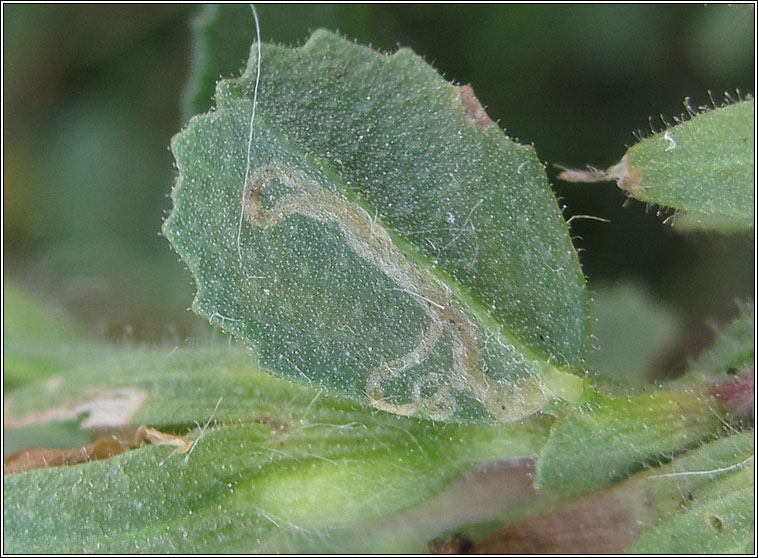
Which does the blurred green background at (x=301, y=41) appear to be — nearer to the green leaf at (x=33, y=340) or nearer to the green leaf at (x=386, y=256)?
the green leaf at (x=33, y=340)

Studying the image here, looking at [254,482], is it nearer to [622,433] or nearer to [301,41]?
[622,433]

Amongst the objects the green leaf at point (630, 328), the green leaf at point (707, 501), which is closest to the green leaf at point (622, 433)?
the green leaf at point (707, 501)

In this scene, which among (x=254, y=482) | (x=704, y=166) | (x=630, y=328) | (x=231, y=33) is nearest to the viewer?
(x=704, y=166)

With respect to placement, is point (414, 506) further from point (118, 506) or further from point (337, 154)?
point (337, 154)

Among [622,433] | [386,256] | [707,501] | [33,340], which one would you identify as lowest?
[707,501]

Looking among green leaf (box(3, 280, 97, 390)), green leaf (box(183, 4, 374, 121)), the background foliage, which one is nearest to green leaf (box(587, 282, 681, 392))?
the background foliage

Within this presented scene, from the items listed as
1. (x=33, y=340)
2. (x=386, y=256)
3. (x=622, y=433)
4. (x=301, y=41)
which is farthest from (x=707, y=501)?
(x=33, y=340)

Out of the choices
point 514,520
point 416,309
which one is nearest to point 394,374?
point 416,309
